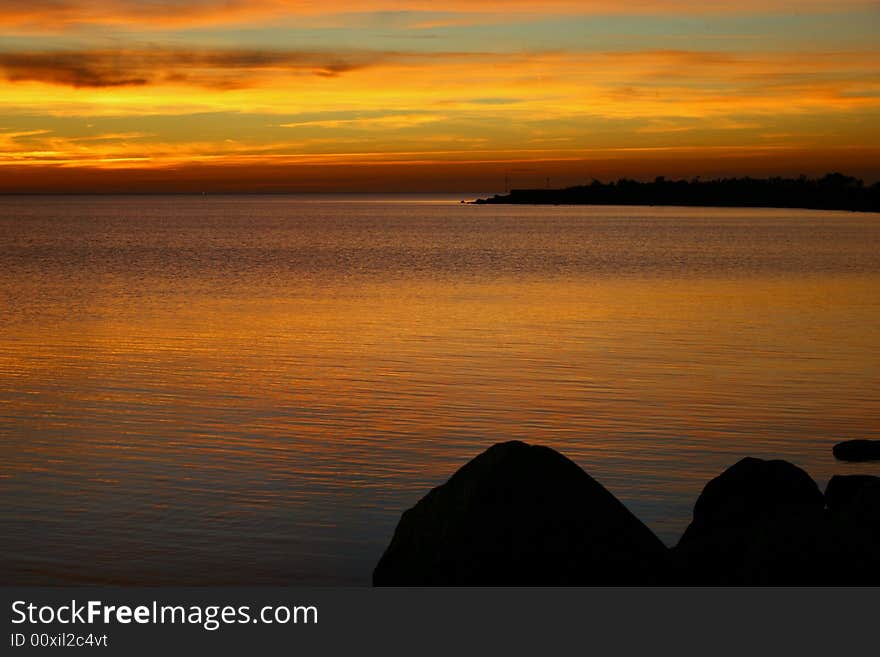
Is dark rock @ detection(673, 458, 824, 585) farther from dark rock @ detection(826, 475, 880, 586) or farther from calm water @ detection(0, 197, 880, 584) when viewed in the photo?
calm water @ detection(0, 197, 880, 584)

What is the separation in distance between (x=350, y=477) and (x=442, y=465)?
1305mm

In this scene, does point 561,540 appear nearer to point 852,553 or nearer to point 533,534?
point 533,534

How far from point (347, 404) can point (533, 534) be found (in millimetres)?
10391

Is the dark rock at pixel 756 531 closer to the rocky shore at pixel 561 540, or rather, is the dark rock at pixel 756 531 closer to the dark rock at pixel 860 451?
the rocky shore at pixel 561 540

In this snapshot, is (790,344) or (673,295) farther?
(673,295)

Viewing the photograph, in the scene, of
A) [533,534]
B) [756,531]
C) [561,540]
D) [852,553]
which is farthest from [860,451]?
[533,534]

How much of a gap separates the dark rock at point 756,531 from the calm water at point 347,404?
1.33 meters

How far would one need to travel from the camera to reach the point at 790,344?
2639 cm

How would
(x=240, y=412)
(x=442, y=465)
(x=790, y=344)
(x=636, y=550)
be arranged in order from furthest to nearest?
1. (x=790, y=344)
2. (x=240, y=412)
3. (x=442, y=465)
4. (x=636, y=550)

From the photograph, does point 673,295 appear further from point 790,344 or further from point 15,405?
point 15,405

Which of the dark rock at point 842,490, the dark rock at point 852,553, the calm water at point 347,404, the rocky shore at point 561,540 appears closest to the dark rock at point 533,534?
the rocky shore at point 561,540

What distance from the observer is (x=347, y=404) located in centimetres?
1844

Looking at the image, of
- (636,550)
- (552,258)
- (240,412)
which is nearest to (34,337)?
(240,412)

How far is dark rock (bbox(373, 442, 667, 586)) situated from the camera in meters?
8.25
